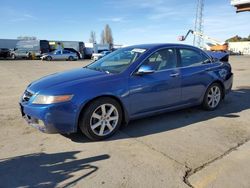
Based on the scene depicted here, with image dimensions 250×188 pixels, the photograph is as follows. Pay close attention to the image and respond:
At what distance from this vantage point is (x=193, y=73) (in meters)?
5.57

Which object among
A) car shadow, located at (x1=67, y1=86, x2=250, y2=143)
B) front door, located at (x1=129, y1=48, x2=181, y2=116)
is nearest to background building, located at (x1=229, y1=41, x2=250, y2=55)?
car shadow, located at (x1=67, y1=86, x2=250, y2=143)

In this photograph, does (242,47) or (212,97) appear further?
(242,47)

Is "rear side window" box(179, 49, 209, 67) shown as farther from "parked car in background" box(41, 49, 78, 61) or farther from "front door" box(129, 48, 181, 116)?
"parked car in background" box(41, 49, 78, 61)

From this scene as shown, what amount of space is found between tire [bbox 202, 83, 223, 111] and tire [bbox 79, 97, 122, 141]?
94.0 inches

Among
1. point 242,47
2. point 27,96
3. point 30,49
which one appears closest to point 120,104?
point 27,96

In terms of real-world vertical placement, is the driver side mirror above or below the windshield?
below

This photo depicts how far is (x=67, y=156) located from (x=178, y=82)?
8.59 feet

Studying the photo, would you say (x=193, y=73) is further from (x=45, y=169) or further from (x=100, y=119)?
(x=45, y=169)

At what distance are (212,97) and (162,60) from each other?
1741 millimetres

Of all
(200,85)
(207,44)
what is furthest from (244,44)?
(200,85)

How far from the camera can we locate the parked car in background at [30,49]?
38.9 metres

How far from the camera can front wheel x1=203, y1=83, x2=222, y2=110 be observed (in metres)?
6.01

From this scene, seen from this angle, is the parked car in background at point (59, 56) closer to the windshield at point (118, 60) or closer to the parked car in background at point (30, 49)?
the parked car in background at point (30, 49)

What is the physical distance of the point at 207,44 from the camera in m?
61.0
